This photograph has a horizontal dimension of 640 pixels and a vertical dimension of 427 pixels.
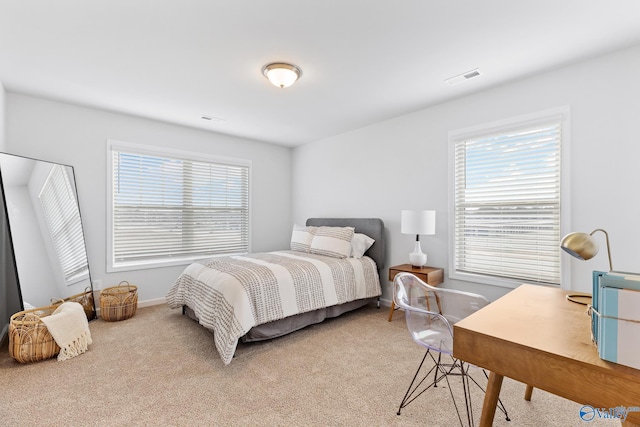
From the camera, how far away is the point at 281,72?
2.59m

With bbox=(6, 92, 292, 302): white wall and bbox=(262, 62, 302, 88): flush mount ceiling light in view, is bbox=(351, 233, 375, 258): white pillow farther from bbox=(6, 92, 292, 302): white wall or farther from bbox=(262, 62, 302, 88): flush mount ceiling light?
bbox=(6, 92, 292, 302): white wall

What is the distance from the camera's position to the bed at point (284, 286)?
263 centimetres

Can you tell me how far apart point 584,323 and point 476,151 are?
7.59ft

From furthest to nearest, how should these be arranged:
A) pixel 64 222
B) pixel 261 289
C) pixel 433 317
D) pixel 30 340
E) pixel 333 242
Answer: pixel 333 242, pixel 64 222, pixel 261 289, pixel 30 340, pixel 433 317

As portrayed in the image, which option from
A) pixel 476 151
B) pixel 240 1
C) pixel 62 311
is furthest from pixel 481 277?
pixel 62 311

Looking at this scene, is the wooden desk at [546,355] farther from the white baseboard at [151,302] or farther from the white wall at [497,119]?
the white baseboard at [151,302]

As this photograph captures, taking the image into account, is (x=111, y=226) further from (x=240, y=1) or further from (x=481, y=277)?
(x=481, y=277)

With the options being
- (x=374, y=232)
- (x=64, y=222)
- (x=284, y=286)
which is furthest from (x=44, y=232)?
(x=374, y=232)

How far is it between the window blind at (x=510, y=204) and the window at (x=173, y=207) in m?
3.32

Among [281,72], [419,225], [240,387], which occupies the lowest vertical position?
[240,387]

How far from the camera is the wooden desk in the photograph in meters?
0.94

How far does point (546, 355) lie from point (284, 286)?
222 centimetres

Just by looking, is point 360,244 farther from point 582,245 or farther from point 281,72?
point 582,245

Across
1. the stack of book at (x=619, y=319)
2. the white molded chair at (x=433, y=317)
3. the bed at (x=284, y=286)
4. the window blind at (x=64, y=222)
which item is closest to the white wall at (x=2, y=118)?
the window blind at (x=64, y=222)
